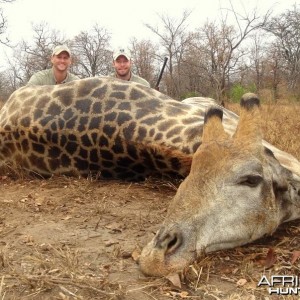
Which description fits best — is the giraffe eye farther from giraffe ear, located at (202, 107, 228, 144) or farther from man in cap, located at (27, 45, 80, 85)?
man in cap, located at (27, 45, 80, 85)

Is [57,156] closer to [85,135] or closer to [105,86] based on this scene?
[85,135]

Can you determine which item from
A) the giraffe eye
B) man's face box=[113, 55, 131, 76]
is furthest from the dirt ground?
man's face box=[113, 55, 131, 76]

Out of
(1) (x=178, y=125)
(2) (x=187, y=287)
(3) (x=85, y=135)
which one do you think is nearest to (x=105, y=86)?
(3) (x=85, y=135)

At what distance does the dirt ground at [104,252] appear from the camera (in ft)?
7.22

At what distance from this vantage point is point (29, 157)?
452 cm

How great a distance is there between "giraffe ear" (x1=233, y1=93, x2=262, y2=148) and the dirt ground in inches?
24.4

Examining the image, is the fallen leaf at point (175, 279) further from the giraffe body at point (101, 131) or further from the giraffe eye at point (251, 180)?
the giraffe body at point (101, 131)

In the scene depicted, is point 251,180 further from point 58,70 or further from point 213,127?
point 58,70

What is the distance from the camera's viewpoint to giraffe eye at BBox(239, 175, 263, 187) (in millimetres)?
2698

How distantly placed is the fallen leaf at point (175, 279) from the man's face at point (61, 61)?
16.2 ft

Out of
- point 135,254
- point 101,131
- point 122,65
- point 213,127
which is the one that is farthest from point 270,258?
point 122,65

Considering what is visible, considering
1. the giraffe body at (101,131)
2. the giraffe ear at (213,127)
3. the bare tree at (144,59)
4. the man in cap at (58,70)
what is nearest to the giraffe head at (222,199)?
the giraffe ear at (213,127)

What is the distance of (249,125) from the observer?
2857mm

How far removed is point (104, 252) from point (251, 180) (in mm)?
937
